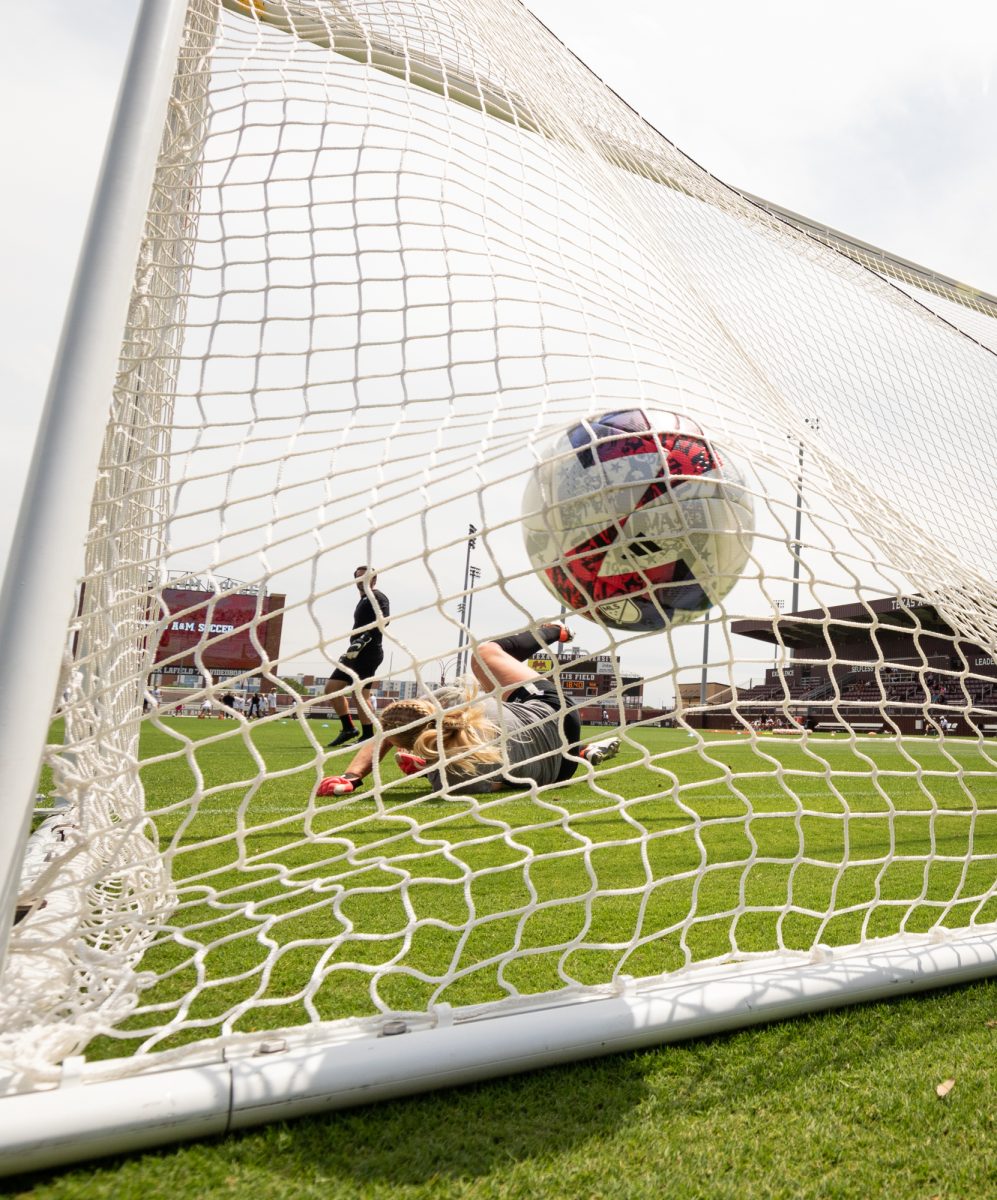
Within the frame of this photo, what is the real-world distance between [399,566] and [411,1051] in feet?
3.12

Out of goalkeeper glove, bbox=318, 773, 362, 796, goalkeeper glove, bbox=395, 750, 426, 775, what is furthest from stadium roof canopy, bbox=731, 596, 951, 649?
goalkeeper glove, bbox=318, 773, 362, 796

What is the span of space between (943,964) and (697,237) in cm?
395

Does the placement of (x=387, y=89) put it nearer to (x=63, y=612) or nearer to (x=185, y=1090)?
(x=63, y=612)

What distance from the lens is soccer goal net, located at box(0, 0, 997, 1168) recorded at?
129cm

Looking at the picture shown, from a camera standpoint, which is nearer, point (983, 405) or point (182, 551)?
point (182, 551)

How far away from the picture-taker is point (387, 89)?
2.42m

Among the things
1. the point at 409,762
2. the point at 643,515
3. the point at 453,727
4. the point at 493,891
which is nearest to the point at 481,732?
the point at 453,727

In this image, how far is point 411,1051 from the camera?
3.94ft

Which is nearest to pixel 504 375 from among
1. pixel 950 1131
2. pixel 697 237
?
pixel 950 1131

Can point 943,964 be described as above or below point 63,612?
below

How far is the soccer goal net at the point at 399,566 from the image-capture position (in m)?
1.29

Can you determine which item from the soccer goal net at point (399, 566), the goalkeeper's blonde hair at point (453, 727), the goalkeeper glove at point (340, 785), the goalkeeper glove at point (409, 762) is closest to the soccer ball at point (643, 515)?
the soccer goal net at point (399, 566)

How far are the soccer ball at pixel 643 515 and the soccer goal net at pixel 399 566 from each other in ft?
0.03

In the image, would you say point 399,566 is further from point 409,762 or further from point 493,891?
point 409,762
